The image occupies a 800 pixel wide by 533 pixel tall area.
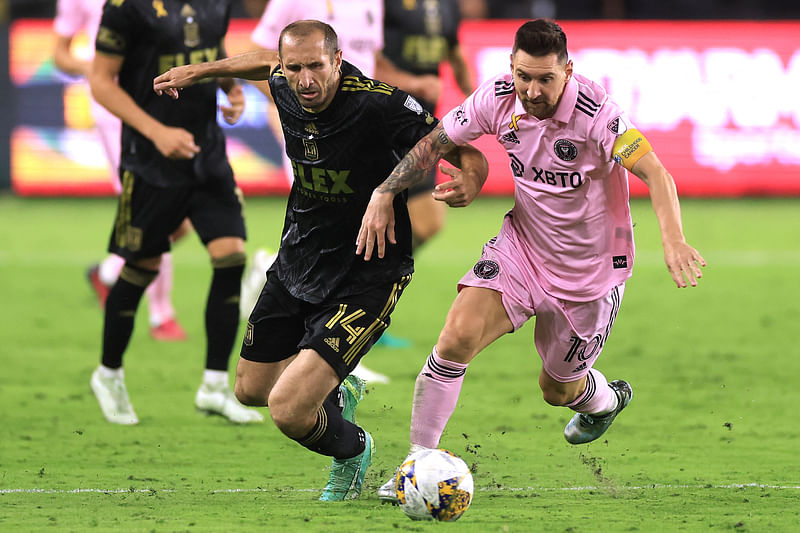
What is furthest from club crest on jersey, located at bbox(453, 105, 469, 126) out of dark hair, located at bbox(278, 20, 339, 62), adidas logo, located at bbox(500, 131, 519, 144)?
dark hair, located at bbox(278, 20, 339, 62)

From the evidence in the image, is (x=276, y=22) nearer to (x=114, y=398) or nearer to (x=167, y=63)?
(x=167, y=63)

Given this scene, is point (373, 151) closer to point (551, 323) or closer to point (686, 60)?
point (551, 323)

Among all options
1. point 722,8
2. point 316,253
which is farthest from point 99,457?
point 722,8

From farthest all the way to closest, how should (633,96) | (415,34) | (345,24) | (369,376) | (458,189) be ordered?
1. (633,96)
2. (415,34)
3. (345,24)
4. (369,376)
5. (458,189)

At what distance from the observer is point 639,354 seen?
28.9 feet

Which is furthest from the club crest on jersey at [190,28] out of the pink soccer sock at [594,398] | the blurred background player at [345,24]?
the pink soccer sock at [594,398]

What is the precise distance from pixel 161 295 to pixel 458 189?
462 centimetres

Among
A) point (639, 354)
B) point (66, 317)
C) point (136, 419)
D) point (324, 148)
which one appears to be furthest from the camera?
point (66, 317)

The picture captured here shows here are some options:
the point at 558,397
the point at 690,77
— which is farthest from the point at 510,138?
the point at 690,77

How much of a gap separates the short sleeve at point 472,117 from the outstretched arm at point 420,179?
0.14ft

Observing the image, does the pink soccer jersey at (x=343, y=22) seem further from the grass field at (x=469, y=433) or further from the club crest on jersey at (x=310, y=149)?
the club crest on jersey at (x=310, y=149)

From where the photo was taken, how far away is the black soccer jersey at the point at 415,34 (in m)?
9.40

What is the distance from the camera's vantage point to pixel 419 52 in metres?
9.41

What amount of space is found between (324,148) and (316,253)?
0.46 m
